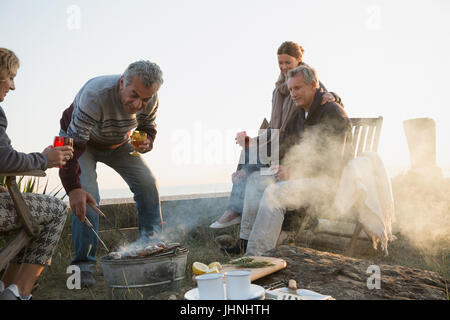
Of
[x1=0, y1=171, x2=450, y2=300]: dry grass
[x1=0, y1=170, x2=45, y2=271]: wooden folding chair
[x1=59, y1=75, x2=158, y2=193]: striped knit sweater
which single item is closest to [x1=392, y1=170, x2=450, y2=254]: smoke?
[x1=0, y1=171, x2=450, y2=300]: dry grass

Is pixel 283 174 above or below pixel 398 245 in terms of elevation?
above

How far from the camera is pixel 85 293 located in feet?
10.7

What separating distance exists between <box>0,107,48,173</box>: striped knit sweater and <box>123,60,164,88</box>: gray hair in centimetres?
101

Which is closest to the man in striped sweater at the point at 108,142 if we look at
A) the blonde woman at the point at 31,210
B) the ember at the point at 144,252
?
the blonde woman at the point at 31,210

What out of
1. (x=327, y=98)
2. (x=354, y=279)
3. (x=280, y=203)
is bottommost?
(x=354, y=279)

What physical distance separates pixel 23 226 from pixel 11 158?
0.48m

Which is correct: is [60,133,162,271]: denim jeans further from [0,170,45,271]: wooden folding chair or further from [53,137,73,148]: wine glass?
[0,170,45,271]: wooden folding chair

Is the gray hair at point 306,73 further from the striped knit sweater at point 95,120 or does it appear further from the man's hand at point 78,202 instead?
the man's hand at point 78,202

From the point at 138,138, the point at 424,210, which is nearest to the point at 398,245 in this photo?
the point at 424,210

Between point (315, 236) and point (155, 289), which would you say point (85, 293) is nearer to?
point (155, 289)

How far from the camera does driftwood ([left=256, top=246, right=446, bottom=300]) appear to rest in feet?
8.77

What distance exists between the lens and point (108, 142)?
3.69 m

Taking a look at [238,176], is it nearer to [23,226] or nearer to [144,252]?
[144,252]
